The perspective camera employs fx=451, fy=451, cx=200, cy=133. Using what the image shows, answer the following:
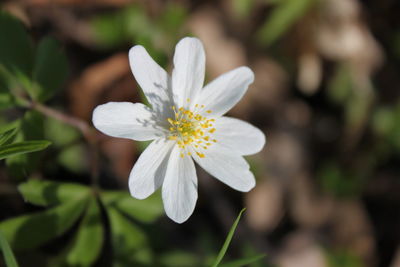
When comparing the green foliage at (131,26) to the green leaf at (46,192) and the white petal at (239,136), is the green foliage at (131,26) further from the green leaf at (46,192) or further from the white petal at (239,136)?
the green leaf at (46,192)

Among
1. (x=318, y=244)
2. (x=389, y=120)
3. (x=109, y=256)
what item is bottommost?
(x=318, y=244)

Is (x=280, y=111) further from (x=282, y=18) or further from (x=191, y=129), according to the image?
(x=191, y=129)

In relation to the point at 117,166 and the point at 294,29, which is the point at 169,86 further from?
the point at 294,29

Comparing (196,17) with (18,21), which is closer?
(18,21)

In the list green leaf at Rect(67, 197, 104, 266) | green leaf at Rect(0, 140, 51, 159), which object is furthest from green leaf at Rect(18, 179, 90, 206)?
green leaf at Rect(0, 140, 51, 159)

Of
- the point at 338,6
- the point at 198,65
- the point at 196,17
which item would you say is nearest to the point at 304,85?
the point at 338,6

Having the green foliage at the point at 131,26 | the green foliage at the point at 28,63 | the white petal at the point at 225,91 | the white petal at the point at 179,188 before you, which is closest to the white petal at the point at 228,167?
the white petal at the point at 179,188
